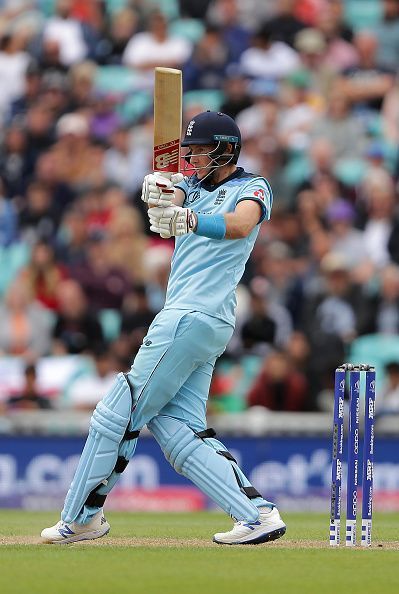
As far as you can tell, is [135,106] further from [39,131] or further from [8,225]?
[8,225]

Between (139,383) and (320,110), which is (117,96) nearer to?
(320,110)

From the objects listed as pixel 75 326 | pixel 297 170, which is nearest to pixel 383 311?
pixel 297 170

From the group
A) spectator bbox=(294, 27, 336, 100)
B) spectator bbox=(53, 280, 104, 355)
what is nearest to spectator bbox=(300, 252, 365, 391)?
spectator bbox=(53, 280, 104, 355)

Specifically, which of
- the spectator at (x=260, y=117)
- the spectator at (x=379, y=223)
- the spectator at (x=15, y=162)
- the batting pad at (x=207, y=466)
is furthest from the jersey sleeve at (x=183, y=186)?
the spectator at (x=15, y=162)

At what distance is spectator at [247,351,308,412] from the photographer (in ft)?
44.8

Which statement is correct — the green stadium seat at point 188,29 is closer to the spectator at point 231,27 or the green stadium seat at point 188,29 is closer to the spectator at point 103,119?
the spectator at point 231,27

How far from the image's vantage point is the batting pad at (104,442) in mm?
7086

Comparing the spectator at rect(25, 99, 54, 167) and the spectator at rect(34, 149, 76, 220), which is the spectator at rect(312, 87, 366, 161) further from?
the spectator at rect(25, 99, 54, 167)

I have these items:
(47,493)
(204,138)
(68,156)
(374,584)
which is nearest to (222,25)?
(68,156)

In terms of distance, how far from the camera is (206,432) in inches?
289

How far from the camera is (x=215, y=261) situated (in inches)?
286

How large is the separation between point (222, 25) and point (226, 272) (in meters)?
11.6

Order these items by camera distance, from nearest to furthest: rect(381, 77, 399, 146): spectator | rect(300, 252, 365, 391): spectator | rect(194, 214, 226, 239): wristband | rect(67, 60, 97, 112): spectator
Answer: rect(194, 214, 226, 239): wristband
rect(300, 252, 365, 391): spectator
rect(381, 77, 399, 146): spectator
rect(67, 60, 97, 112): spectator

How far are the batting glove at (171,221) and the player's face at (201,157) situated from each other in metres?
0.61
